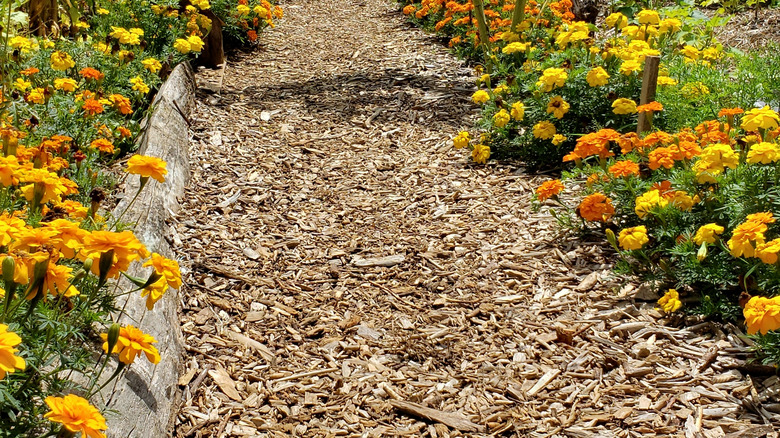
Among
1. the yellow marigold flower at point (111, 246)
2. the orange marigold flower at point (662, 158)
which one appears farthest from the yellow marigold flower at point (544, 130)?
the yellow marigold flower at point (111, 246)

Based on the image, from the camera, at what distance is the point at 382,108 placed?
5.71m

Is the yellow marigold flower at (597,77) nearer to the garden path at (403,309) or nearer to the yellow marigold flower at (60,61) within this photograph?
the garden path at (403,309)

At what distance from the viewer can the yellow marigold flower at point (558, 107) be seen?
412 cm

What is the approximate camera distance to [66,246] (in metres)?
1.82

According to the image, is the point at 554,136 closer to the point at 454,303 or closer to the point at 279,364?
the point at 454,303

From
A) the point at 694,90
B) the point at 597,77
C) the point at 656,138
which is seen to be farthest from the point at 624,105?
the point at 656,138

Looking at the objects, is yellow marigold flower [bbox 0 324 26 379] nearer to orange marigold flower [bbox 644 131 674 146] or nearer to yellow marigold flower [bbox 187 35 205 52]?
orange marigold flower [bbox 644 131 674 146]

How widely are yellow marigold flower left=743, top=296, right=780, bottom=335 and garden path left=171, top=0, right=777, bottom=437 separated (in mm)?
402

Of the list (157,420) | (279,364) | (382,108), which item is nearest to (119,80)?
(382,108)

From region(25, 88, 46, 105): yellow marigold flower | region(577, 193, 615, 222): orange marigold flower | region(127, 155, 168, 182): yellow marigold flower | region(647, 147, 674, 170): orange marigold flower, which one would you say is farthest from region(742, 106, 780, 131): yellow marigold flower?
region(25, 88, 46, 105): yellow marigold flower

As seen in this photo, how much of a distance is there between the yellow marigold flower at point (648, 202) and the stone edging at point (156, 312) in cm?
205

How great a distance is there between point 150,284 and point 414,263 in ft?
6.20

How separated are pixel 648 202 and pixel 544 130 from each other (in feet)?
4.30

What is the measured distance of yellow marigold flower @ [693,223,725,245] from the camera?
2.71 meters
